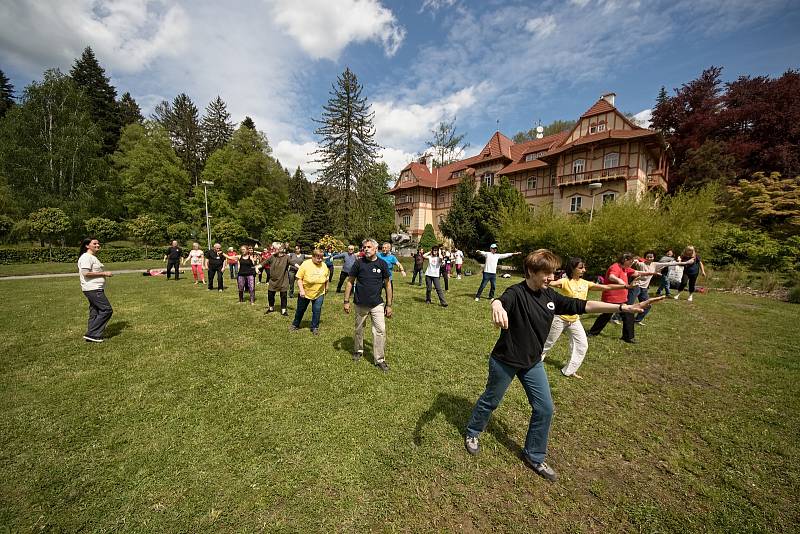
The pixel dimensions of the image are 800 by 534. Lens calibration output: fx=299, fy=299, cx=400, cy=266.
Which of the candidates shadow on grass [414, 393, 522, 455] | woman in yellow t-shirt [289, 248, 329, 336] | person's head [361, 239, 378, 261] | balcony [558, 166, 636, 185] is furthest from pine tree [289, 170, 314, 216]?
shadow on grass [414, 393, 522, 455]

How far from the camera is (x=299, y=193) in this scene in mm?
71250

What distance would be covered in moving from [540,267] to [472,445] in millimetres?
2172

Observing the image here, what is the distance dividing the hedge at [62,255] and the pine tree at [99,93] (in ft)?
71.5

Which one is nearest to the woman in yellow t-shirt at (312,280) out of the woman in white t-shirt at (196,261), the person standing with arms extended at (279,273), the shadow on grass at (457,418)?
the person standing with arms extended at (279,273)

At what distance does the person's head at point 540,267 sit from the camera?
2789 mm

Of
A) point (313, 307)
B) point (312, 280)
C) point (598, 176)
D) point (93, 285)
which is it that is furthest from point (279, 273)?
point (598, 176)

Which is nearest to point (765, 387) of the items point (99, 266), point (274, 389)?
point (274, 389)

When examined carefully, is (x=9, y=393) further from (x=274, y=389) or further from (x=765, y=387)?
(x=765, y=387)

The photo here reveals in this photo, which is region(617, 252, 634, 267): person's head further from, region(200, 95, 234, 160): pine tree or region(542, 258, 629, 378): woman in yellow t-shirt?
region(200, 95, 234, 160): pine tree

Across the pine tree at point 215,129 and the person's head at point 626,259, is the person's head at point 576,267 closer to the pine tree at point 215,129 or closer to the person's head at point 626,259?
the person's head at point 626,259

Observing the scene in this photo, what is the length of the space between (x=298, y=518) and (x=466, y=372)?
11.5ft

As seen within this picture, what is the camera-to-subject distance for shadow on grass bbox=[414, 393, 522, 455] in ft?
11.8

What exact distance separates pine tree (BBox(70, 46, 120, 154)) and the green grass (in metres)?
49.1

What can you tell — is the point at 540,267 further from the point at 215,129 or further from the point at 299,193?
the point at 299,193
